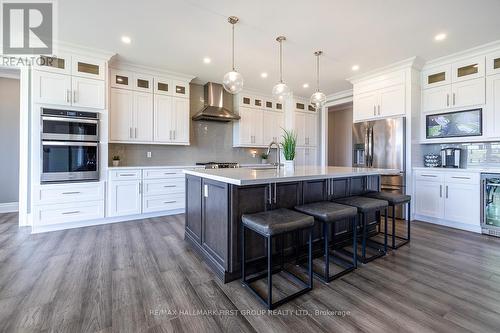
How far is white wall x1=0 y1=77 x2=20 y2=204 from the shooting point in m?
4.35

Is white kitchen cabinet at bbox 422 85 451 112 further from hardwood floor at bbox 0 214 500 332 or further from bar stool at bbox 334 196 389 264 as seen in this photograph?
bar stool at bbox 334 196 389 264

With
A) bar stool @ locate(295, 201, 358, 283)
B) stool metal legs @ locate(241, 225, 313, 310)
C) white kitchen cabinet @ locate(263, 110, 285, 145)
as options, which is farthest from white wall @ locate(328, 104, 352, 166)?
stool metal legs @ locate(241, 225, 313, 310)

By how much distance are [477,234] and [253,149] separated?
4.54 metres

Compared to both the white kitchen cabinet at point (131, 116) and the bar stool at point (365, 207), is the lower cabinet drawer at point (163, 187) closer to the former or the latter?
the white kitchen cabinet at point (131, 116)

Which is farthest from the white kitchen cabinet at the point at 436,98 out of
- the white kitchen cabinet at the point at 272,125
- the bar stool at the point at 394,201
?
the white kitchen cabinet at the point at 272,125

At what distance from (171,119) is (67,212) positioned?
2.37 m

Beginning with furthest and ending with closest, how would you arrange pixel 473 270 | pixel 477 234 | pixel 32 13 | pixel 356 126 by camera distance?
pixel 356 126
pixel 477 234
pixel 32 13
pixel 473 270

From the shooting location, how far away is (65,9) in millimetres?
2633

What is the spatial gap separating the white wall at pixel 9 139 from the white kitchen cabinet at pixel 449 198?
770 centimetres

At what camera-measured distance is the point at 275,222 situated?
170cm

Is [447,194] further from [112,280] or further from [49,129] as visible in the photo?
[49,129]

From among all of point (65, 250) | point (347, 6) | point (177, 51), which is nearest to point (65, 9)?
point (177, 51)

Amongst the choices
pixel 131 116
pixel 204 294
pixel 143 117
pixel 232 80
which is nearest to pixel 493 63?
pixel 232 80

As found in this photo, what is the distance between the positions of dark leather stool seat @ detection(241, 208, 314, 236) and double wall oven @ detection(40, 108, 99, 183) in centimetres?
307
